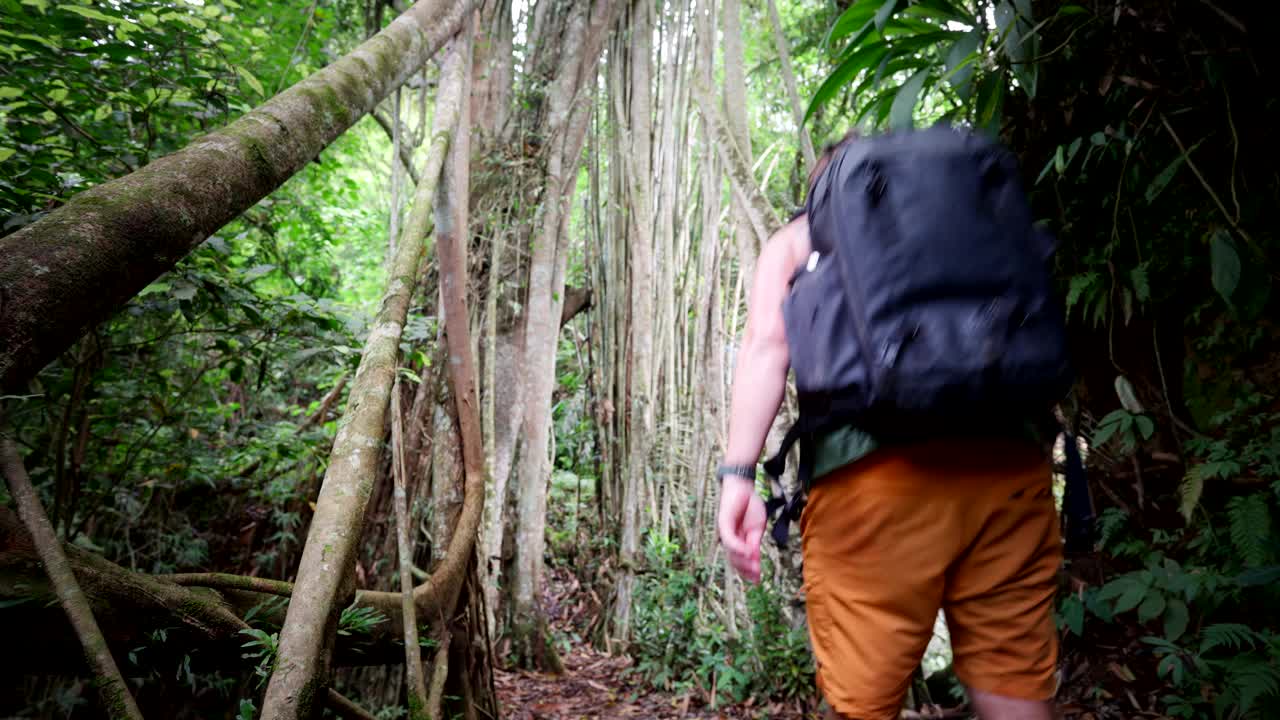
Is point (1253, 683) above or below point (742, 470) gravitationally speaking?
below

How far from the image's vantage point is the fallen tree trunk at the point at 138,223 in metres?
0.80

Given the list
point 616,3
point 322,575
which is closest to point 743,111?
point 616,3

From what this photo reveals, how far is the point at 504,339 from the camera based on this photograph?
3.95 metres

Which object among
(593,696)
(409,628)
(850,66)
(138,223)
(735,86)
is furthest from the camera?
(593,696)

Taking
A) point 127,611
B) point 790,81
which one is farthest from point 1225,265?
point 127,611

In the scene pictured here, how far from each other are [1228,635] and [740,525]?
147 centimetres

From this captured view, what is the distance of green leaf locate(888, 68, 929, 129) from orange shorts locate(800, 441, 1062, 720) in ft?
4.22

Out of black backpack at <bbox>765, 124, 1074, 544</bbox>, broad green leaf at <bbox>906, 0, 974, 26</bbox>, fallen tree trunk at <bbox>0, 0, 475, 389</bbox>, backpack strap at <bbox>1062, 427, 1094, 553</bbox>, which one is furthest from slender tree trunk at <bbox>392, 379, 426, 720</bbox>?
broad green leaf at <bbox>906, 0, 974, 26</bbox>

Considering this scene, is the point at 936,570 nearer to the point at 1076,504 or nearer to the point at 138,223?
the point at 1076,504

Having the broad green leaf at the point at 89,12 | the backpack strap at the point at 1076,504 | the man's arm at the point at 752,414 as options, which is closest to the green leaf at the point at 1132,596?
the backpack strap at the point at 1076,504

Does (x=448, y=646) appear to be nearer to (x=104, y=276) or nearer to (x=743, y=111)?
(x=104, y=276)

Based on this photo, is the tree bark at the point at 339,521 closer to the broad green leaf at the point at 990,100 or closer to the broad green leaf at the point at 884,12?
the broad green leaf at the point at 884,12

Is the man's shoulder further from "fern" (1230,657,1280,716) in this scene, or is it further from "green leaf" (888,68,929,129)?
"fern" (1230,657,1280,716)

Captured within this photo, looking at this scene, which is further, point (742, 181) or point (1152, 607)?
point (742, 181)
